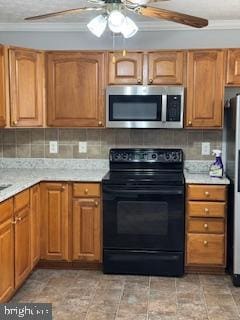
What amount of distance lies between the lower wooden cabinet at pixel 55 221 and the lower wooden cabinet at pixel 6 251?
0.75 meters

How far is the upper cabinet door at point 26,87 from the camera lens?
3.73 meters

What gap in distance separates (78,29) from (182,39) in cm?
104

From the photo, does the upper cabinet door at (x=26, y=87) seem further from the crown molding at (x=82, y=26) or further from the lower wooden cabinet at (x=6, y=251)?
the lower wooden cabinet at (x=6, y=251)

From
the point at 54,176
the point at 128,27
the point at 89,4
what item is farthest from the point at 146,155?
the point at 128,27

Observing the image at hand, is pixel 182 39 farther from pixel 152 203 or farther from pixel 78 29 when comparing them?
pixel 152 203

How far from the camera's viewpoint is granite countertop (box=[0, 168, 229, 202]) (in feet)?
11.2

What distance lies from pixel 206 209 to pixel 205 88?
1099mm

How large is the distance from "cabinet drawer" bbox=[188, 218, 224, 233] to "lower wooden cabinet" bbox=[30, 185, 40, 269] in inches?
53.5

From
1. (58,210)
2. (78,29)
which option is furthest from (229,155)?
(78,29)

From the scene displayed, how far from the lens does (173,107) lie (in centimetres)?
377

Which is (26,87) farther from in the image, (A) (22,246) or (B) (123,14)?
(B) (123,14)

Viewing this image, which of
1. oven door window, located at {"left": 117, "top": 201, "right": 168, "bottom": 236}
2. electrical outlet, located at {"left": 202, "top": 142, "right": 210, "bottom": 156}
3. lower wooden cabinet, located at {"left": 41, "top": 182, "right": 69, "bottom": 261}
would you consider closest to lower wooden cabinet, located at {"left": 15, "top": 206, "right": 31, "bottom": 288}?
lower wooden cabinet, located at {"left": 41, "top": 182, "right": 69, "bottom": 261}

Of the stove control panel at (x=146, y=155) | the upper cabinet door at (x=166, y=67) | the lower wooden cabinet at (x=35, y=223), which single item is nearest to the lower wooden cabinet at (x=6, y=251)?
the lower wooden cabinet at (x=35, y=223)

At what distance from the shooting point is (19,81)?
377 centimetres
